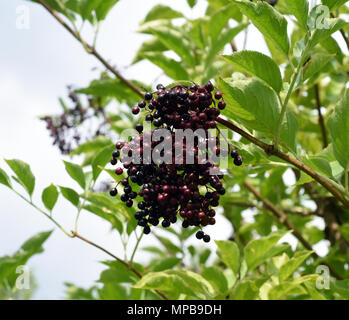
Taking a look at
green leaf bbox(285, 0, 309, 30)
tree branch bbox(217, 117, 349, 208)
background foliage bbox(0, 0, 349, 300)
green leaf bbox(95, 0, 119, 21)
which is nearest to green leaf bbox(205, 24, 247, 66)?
background foliage bbox(0, 0, 349, 300)

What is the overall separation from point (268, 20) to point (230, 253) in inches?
38.0

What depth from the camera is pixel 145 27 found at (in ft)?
8.24

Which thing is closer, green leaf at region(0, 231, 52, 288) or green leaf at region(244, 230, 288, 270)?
green leaf at region(244, 230, 288, 270)

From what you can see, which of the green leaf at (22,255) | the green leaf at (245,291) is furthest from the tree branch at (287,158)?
the green leaf at (22,255)

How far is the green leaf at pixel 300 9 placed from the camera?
1397 millimetres

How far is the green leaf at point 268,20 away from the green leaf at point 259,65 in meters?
0.08

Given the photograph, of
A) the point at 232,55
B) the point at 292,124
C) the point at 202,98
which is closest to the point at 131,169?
the point at 202,98

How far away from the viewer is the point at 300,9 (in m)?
1.40

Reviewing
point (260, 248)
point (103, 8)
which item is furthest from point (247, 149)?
point (103, 8)

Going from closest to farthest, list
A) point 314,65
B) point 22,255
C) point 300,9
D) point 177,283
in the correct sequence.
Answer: point 300,9, point 314,65, point 177,283, point 22,255

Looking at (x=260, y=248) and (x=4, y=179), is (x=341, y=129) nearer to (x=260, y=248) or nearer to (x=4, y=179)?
(x=260, y=248)

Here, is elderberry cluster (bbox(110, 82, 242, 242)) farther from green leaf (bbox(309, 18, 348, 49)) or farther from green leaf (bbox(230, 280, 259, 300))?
green leaf (bbox(230, 280, 259, 300))

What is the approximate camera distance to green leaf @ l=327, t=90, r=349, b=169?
1456 millimetres
